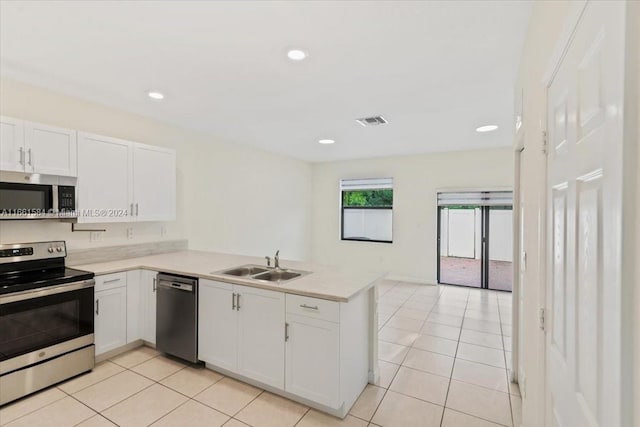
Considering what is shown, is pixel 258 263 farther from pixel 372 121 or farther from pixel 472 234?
pixel 472 234

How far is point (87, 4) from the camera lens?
1.70m

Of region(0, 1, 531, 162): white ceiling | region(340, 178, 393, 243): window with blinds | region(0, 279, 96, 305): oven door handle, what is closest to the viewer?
region(0, 1, 531, 162): white ceiling

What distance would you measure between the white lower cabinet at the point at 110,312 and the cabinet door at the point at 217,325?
2.92ft

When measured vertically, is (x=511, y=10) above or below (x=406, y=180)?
above

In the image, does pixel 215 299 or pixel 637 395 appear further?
pixel 215 299

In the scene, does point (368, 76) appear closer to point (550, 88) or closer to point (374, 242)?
point (550, 88)

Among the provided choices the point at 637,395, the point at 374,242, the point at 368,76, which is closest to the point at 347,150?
the point at 374,242

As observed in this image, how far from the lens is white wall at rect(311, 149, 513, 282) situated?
17.9 ft

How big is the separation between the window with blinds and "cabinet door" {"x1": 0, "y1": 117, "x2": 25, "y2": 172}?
5289 mm

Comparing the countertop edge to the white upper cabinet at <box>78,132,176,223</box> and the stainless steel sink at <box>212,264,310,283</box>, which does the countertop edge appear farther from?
the white upper cabinet at <box>78,132,176,223</box>

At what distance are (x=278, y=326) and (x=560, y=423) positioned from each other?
1690 millimetres

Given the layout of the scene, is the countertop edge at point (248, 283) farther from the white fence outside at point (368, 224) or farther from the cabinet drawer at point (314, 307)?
the white fence outside at point (368, 224)

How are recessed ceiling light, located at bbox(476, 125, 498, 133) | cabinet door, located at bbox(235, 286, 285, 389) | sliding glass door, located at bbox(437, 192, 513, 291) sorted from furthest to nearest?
sliding glass door, located at bbox(437, 192, 513, 291), recessed ceiling light, located at bbox(476, 125, 498, 133), cabinet door, located at bbox(235, 286, 285, 389)

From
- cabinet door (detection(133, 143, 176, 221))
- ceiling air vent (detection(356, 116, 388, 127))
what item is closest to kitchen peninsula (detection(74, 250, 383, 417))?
cabinet door (detection(133, 143, 176, 221))
